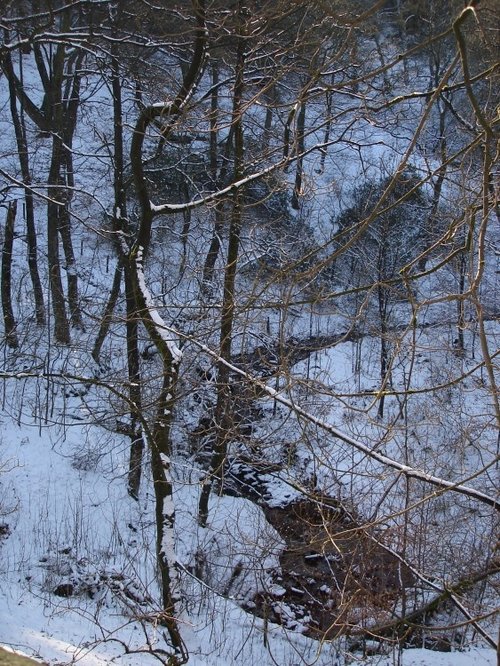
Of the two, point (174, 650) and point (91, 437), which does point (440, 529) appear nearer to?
point (174, 650)

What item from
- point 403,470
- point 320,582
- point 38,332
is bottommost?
point 320,582

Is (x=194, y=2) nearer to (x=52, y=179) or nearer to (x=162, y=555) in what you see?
(x=162, y=555)

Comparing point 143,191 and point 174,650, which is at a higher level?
point 143,191

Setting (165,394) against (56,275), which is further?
(56,275)

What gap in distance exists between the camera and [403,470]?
327 cm

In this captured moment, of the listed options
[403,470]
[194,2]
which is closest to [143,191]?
[194,2]

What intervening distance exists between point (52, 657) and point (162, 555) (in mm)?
1295

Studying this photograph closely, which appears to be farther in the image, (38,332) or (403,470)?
(38,332)

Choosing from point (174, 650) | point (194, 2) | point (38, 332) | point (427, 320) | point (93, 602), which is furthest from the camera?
point (427, 320)

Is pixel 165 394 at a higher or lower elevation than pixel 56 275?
lower

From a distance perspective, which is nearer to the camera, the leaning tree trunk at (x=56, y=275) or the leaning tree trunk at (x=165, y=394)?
the leaning tree trunk at (x=165, y=394)

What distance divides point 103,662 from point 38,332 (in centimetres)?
731

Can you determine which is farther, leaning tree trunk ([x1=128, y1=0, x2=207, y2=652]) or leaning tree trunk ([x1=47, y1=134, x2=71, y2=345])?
leaning tree trunk ([x1=47, y1=134, x2=71, y2=345])

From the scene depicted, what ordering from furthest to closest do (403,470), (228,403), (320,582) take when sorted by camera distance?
(320,582) < (228,403) < (403,470)
